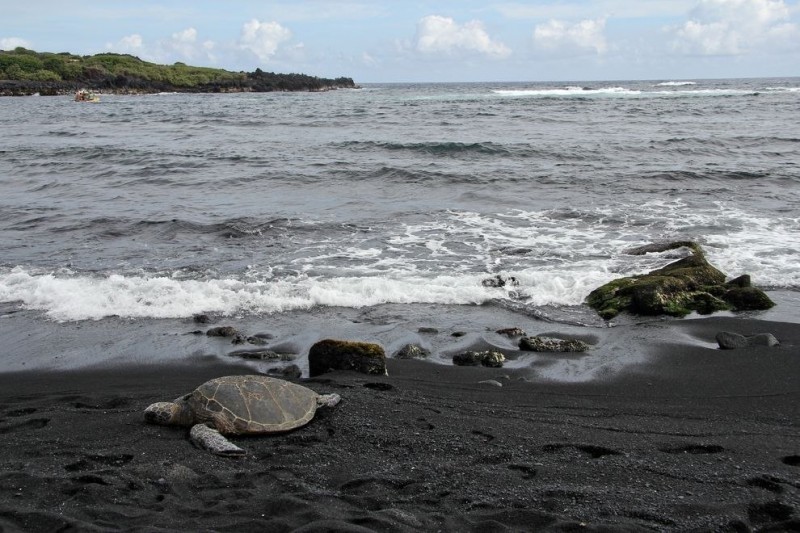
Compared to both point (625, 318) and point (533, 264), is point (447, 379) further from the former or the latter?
point (533, 264)

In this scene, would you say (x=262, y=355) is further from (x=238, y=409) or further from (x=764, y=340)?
(x=764, y=340)

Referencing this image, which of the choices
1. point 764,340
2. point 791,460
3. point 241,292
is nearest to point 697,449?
point 791,460

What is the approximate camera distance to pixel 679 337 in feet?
24.0

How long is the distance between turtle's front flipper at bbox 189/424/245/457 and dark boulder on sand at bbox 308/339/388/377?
5.29ft

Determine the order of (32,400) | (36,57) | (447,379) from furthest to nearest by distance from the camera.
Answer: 1. (36,57)
2. (447,379)
3. (32,400)

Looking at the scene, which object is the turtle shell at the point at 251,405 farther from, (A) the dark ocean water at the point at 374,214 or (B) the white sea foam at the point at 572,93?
(B) the white sea foam at the point at 572,93

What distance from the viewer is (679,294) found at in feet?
27.3

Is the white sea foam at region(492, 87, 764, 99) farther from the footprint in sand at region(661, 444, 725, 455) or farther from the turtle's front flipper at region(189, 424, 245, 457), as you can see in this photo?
the turtle's front flipper at region(189, 424, 245, 457)

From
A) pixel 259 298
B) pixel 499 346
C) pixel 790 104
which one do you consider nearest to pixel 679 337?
pixel 499 346

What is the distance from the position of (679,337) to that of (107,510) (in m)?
6.21

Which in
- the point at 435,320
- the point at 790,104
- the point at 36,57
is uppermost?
the point at 36,57

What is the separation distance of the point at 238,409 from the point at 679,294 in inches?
239

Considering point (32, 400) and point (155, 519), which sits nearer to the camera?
A: point (155, 519)

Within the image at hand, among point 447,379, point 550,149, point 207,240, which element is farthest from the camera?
point 550,149
